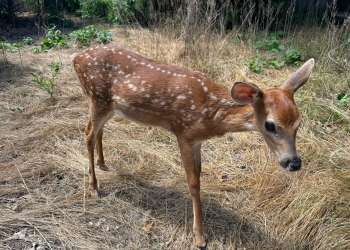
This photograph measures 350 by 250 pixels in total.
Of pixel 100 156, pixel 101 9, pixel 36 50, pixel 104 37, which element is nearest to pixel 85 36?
pixel 104 37

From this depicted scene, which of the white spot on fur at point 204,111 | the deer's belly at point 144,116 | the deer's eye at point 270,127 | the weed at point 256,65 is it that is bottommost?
the weed at point 256,65

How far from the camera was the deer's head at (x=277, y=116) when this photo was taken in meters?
2.80

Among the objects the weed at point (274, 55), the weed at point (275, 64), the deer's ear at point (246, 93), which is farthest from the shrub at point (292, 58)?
the deer's ear at point (246, 93)

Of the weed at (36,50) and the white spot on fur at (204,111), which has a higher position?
the white spot on fur at (204,111)

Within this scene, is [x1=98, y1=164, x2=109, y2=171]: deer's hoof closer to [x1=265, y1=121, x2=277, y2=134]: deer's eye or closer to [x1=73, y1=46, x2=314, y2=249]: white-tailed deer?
[x1=73, y1=46, x2=314, y2=249]: white-tailed deer

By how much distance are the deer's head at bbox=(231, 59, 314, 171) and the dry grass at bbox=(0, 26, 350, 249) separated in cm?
84

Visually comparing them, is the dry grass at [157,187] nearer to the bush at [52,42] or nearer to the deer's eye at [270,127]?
the deer's eye at [270,127]

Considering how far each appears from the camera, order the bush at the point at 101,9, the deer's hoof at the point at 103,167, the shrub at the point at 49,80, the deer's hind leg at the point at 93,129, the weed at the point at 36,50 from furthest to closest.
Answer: the bush at the point at 101,9 < the weed at the point at 36,50 < the shrub at the point at 49,80 < the deer's hoof at the point at 103,167 < the deer's hind leg at the point at 93,129

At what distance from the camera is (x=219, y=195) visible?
389 cm

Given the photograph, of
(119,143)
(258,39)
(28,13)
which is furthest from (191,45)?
(28,13)

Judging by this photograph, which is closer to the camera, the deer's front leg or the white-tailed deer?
the white-tailed deer

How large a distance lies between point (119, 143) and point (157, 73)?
1243 millimetres

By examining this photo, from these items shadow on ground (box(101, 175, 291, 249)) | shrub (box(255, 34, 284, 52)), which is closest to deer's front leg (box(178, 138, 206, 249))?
shadow on ground (box(101, 175, 291, 249))

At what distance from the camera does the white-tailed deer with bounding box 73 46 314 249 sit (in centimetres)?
285
